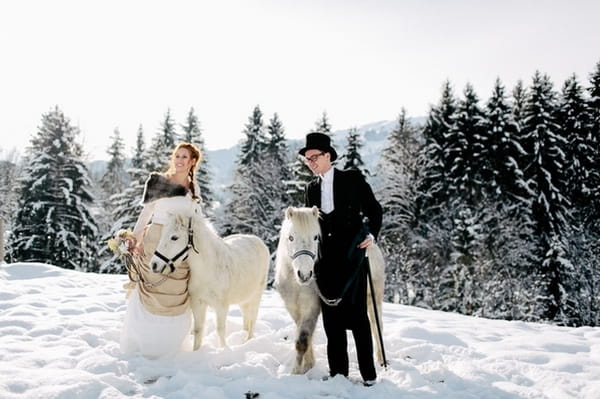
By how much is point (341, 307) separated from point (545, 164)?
26.6 m

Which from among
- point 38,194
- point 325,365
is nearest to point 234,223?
point 38,194

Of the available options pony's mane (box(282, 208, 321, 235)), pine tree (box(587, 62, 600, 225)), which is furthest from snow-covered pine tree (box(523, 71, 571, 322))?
pony's mane (box(282, 208, 321, 235))

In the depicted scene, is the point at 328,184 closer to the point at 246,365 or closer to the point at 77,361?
the point at 246,365

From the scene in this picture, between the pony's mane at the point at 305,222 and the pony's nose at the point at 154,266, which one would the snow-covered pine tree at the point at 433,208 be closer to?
the pony's mane at the point at 305,222

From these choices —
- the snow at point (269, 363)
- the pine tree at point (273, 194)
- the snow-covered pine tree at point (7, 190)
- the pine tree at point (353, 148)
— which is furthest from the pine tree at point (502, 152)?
the snow-covered pine tree at point (7, 190)

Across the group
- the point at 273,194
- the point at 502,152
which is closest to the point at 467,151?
the point at 502,152

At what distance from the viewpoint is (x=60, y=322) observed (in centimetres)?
588

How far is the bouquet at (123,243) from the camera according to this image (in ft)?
15.9

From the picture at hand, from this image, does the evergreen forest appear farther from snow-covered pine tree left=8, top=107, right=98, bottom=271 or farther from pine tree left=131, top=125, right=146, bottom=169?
pine tree left=131, top=125, right=146, bottom=169

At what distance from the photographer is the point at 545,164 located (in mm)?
26062

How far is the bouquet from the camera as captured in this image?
484 cm

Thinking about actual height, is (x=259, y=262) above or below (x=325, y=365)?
above

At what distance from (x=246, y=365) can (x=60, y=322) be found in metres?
3.18

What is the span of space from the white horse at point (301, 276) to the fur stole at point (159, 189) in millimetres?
1488
